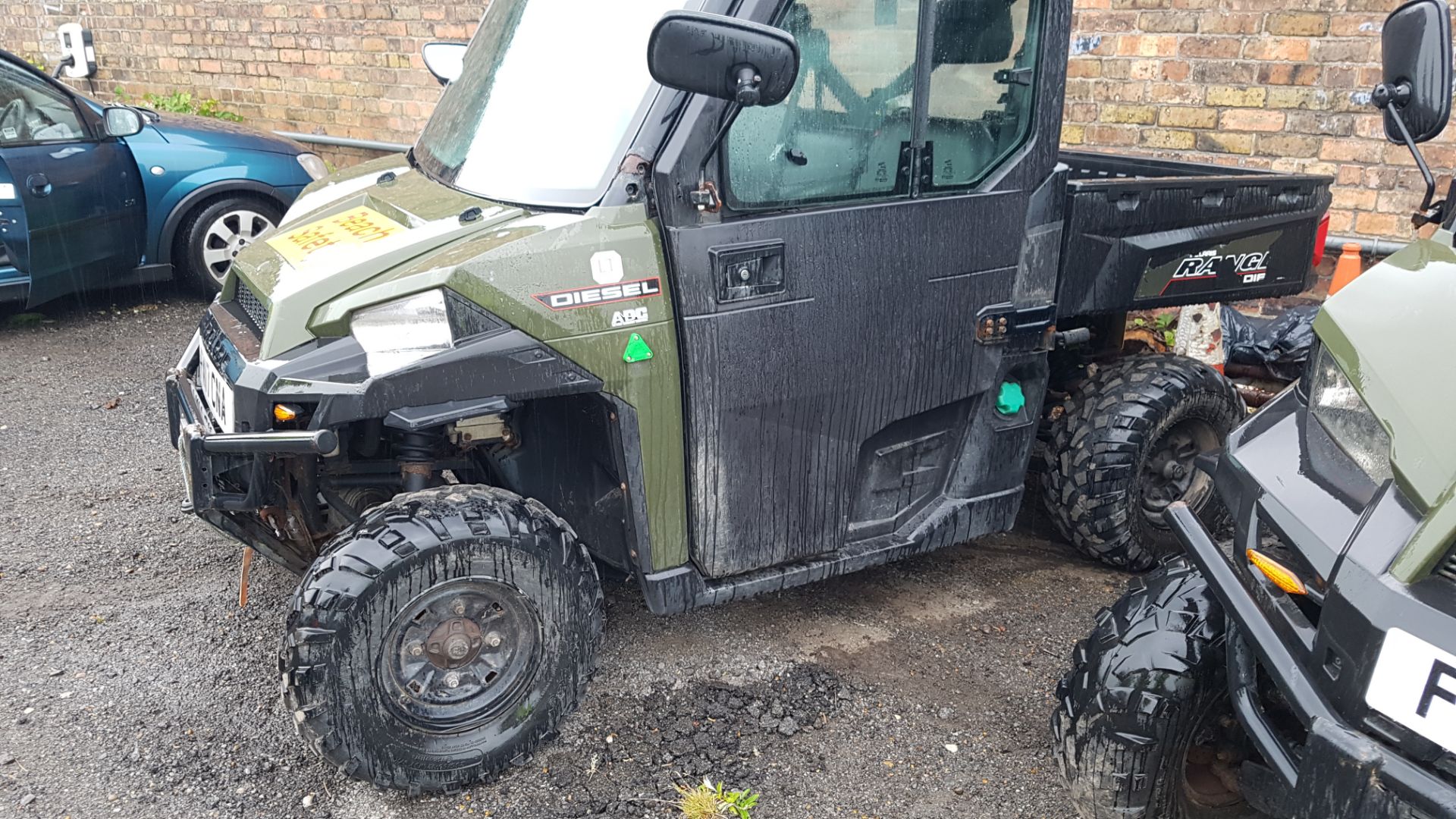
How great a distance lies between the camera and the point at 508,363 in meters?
2.73

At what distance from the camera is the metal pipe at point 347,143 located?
881 centimetres

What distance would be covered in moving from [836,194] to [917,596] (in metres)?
1.56

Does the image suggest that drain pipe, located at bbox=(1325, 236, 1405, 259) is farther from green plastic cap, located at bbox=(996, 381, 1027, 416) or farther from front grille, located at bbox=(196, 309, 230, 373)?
front grille, located at bbox=(196, 309, 230, 373)

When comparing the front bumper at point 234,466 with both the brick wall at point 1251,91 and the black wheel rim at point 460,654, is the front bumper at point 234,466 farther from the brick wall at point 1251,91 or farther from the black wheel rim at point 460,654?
the brick wall at point 1251,91

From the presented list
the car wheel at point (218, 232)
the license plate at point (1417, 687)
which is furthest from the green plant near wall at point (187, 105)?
the license plate at point (1417, 687)

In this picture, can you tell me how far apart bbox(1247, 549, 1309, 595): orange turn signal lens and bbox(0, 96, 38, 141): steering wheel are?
667 cm

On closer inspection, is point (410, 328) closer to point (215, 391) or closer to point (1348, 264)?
point (215, 391)

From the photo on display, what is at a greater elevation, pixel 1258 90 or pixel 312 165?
pixel 1258 90

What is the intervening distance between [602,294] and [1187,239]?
6.80 ft

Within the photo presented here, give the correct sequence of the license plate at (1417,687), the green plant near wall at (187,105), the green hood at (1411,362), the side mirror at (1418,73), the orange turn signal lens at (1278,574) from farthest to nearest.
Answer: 1. the green plant near wall at (187,105)
2. the side mirror at (1418,73)
3. the orange turn signal lens at (1278,574)
4. the green hood at (1411,362)
5. the license plate at (1417,687)

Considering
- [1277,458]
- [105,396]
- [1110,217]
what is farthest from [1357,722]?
[105,396]

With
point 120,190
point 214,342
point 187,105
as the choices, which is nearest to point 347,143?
point 187,105

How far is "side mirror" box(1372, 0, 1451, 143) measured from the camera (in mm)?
2566

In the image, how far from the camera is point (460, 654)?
2.82m
